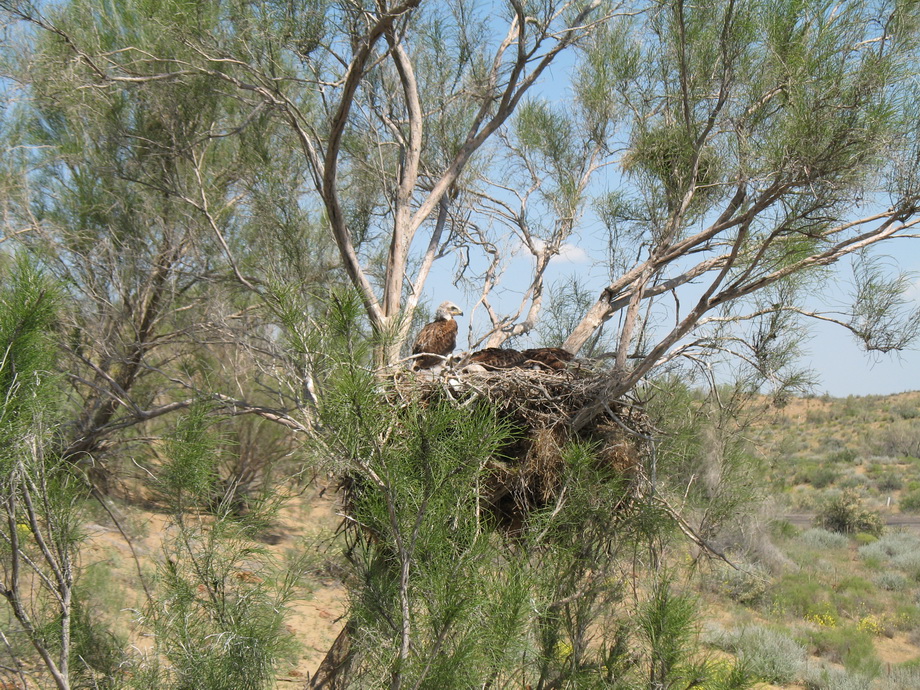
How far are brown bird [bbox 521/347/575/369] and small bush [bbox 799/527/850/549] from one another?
1617 centimetres

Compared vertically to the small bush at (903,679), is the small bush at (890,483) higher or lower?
higher

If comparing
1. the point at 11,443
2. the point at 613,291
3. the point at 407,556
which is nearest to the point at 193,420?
the point at 11,443

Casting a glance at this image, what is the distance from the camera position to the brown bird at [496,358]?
4074 mm

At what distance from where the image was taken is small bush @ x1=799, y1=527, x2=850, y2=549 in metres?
17.6

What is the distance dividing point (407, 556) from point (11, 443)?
4.88ft

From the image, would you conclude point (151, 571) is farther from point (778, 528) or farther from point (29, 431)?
point (778, 528)

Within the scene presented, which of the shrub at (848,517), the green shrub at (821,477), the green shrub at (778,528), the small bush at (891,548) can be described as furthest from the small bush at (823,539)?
the green shrub at (821,477)

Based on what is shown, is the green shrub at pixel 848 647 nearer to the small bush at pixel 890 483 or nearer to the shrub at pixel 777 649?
the shrub at pixel 777 649

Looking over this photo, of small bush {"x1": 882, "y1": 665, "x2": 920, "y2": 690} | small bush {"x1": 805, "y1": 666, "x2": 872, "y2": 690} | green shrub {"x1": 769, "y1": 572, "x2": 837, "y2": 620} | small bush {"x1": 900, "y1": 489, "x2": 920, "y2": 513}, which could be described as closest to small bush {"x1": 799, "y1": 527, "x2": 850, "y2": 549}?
green shrub {"x1": 769, "y1": 572, "x2": 837, "y2": 620}

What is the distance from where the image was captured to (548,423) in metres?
3.73

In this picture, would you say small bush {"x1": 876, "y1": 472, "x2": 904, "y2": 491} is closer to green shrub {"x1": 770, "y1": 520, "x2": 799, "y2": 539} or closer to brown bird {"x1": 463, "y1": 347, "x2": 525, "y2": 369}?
green shrub {"x1": 770, "y1": 520, "x2": 799, "y2": 539}

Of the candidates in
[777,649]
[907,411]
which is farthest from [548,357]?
[907,411]

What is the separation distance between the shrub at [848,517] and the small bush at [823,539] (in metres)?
1.04

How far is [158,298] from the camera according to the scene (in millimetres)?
6543
